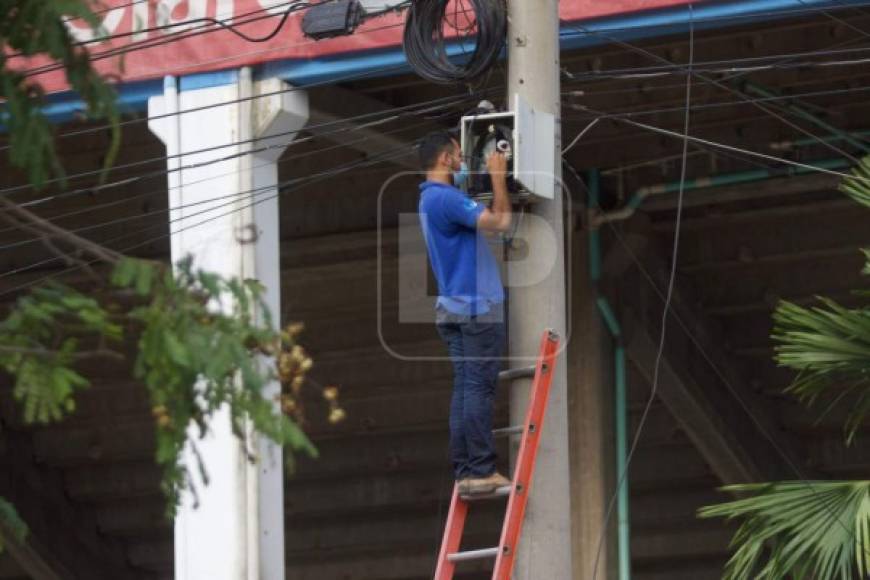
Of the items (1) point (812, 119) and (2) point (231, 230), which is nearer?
(2) point (231, 230)

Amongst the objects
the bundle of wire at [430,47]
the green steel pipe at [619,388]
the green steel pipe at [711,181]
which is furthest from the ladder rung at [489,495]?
the green steel pipe at [619,388]

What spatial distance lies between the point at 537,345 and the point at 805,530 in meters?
2.11

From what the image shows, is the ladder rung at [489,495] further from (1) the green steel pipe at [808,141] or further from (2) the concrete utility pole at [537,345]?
(1) the green steel pipe at [808,141]

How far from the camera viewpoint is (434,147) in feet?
34.4

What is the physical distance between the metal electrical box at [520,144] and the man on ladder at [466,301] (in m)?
0.28

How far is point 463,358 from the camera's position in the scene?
10438 mm

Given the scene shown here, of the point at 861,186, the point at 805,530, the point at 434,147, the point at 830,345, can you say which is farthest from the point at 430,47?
the point at 805,530

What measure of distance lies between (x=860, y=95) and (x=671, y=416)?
4391mm

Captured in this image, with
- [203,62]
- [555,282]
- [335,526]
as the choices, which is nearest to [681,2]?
[203,62]

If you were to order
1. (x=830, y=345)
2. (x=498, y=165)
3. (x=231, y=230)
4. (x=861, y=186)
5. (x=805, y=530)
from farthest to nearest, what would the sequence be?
(x=231, y=230)
(x=861, y=186)
(x=830, y=345)
(x=805, y=530)
(x=498, y=165)

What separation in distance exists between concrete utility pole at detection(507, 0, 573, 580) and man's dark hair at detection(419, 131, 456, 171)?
59cm

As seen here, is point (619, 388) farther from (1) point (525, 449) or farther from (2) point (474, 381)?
(1) point (525, 449)

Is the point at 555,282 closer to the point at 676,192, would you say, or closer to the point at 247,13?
the point at 247,13

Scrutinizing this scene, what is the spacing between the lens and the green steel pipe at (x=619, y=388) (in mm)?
18875
